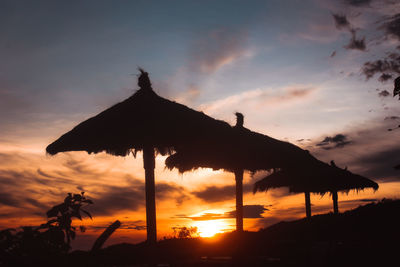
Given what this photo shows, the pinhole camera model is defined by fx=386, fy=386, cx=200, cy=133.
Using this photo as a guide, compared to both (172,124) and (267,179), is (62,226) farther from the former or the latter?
(267,179)

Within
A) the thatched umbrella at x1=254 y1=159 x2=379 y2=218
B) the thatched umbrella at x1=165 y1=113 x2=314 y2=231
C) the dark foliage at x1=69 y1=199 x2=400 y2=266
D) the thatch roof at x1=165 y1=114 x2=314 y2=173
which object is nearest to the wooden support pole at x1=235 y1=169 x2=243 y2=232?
the thatched umbrella at x1=165 y1=113 x2=314 y2=231

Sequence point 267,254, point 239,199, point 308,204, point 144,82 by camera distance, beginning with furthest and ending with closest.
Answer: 1. point 308,204
2. point 239,199
3. point 144,82
4. point 267,254

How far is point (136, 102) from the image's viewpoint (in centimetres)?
747

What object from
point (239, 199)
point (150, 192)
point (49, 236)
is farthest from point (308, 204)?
point (49, 236)

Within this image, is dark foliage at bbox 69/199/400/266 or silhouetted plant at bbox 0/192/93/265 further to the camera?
dark foliage at bbox 69/199/400/266

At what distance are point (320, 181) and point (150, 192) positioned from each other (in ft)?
33.7

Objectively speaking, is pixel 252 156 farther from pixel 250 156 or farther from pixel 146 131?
pixel 146 131

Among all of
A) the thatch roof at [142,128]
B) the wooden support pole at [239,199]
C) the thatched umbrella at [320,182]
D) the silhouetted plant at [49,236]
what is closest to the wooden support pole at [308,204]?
the thatched umbrella at [320,182]

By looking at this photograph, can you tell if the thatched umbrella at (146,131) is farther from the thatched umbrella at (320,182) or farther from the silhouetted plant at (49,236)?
the thatched umbrella at (320,182)

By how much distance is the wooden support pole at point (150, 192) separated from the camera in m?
7.36

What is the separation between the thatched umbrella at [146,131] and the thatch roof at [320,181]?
8302 millimetres

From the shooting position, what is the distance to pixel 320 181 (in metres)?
15.9

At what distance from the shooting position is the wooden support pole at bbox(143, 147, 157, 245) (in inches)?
290

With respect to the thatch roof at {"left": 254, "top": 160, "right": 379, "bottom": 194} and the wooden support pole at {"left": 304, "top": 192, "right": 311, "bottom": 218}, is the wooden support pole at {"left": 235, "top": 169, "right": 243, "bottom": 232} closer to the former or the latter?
the thatch roof at {"left": 254, "top": 160, "right": 379, "bottom": 194}
